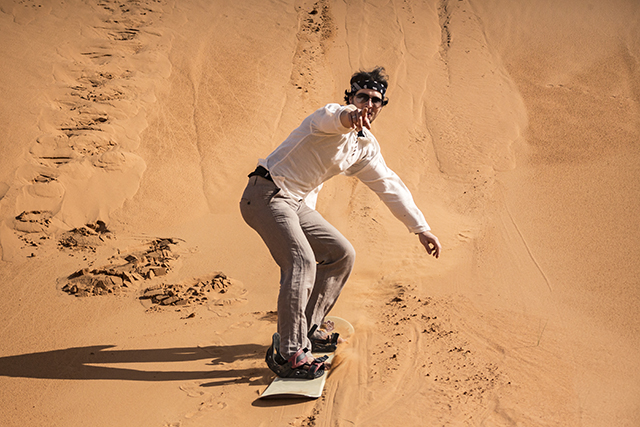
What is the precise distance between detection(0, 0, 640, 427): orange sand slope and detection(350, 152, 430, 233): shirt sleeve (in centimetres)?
87

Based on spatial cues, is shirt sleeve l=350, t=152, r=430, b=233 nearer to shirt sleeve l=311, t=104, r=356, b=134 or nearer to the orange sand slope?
shirt sleeve l=311, t=104, r=356, b=134

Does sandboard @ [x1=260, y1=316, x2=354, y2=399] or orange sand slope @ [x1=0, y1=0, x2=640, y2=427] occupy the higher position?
orange sand slope @ [x1=0, y1=0, x2=640, y2=427]

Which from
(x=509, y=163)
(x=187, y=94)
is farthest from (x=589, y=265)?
(x=187, y=94)

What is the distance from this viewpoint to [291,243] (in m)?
2.99

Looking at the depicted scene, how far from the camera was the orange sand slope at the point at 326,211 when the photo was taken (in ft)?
10.8

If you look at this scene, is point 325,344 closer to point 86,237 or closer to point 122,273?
point 122,273

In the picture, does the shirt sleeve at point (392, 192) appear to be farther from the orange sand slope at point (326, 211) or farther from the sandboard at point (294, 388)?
the sandboard at point (294, 388)

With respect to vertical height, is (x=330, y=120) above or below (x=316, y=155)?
above

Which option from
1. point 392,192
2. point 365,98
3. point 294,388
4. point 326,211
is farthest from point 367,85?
point 326,211

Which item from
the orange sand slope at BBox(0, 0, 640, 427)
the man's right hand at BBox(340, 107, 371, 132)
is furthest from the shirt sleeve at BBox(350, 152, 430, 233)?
the orange sand slope at BBox(0, 0, 640, 427)

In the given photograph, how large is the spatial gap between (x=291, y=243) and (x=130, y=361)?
1.48 metres

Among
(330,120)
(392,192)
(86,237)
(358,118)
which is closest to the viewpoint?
(358,118)

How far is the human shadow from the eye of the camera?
3395 mm

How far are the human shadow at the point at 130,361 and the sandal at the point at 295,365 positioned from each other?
0.66ft
